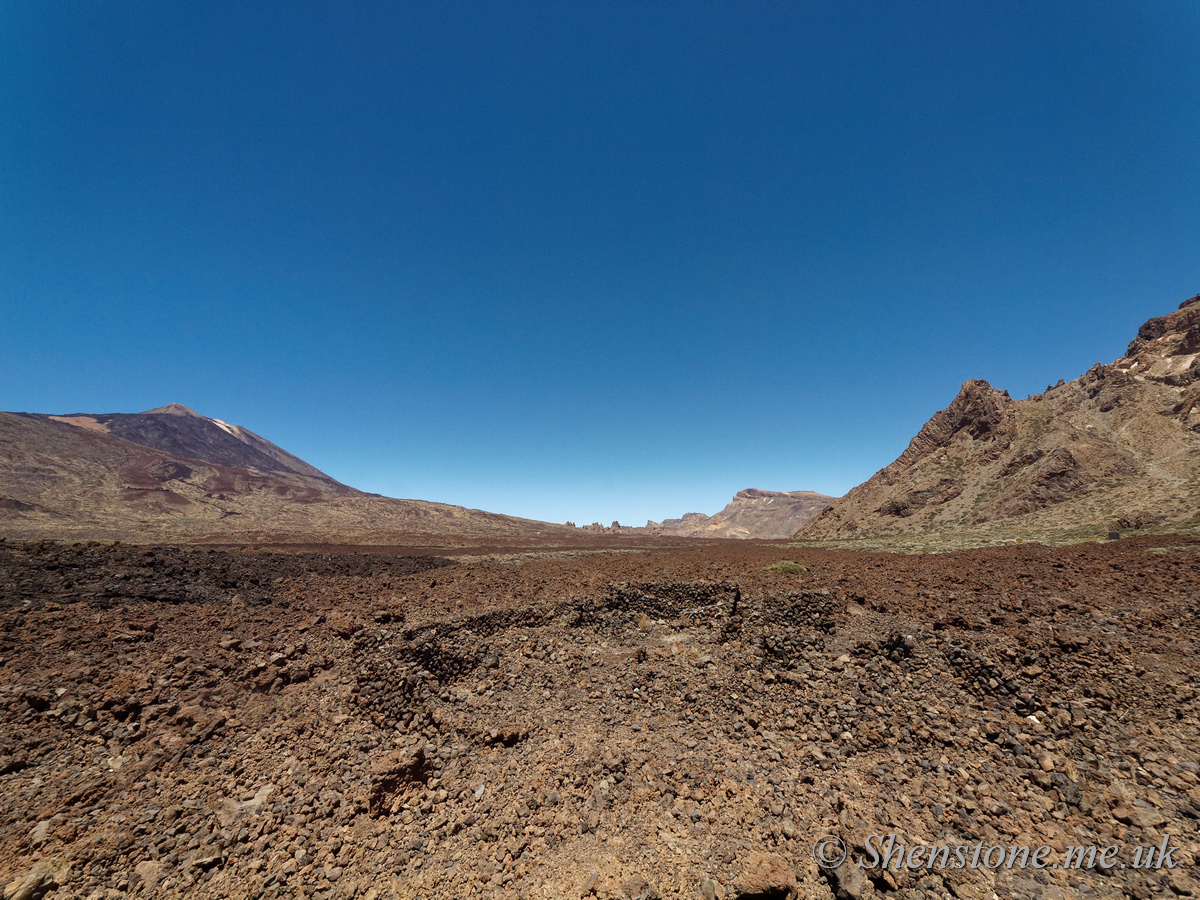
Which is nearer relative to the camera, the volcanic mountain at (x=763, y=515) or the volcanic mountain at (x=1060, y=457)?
the volcanic mountain at (x=1060, y=457)

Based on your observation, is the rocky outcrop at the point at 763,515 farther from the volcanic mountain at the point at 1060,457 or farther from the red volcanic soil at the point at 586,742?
the red volcanic soil at the point at 586,742

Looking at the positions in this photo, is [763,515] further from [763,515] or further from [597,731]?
[597,731]

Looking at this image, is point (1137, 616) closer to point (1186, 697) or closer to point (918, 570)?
point (1186, 697)

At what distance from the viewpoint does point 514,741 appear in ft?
21.2

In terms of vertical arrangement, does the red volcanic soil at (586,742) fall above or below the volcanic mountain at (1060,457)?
below

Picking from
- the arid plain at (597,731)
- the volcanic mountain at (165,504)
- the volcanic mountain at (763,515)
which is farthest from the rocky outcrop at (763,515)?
the arid plain at (597,731)

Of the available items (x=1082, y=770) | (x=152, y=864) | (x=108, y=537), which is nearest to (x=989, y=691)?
(x=1082, y=770)

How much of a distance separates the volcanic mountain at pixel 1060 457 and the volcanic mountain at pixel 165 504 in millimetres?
61258

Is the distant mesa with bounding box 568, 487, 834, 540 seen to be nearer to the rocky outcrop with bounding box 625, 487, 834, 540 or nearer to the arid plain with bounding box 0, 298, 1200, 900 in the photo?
the rocky outcrop with bounding box 625, 487, 834, 540

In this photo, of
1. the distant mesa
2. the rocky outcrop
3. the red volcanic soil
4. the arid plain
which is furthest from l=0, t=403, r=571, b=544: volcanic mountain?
the rocky outcrop

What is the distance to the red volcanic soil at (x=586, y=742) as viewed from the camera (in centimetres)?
429

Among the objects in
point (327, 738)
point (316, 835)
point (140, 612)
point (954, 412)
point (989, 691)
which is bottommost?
point (316, 835)

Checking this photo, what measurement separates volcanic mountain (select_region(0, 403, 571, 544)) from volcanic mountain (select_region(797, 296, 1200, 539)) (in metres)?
61.3

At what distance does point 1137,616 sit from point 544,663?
1103 centimetres
